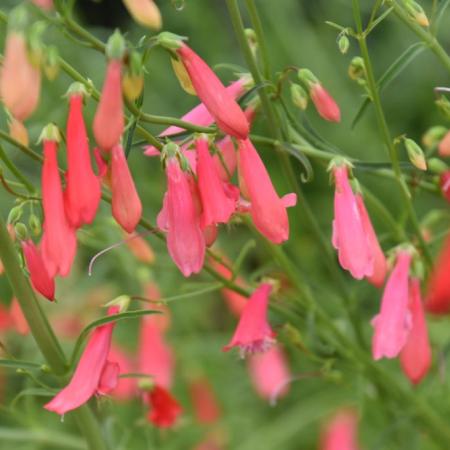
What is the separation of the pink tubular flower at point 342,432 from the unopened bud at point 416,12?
1.39 meters

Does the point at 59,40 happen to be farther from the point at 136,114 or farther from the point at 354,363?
the point at 136,114

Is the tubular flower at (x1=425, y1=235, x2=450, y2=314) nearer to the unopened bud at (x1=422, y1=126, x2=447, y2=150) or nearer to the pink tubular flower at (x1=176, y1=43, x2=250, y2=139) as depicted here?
the pink tubular flower at (x1=176, y1=43, x2=250, y2=139)

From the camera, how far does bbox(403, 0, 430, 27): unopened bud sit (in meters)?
1.70

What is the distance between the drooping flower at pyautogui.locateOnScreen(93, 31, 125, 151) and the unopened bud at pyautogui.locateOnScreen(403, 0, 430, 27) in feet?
1.95

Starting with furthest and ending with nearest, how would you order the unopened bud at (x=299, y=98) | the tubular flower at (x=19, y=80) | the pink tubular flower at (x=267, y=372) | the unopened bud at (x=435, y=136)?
the pink tubular flower at (x=267, y=372) → the unopened bud at (x=435, y=136) → the unopened bud at (x=299, y=98) → the tubular flower at (x=19, y=80)

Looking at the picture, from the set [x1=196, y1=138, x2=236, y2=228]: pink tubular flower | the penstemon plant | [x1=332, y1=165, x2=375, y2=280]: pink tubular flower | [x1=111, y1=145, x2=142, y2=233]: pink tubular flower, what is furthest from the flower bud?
[x1=111, y1=145, x2=142, y2=233]: pink tubular flower

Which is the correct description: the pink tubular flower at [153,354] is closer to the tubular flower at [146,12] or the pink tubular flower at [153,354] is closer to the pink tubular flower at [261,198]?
the pink tubular flower at [261,198]

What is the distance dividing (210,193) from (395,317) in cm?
42

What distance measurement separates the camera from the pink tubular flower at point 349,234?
1595 mm

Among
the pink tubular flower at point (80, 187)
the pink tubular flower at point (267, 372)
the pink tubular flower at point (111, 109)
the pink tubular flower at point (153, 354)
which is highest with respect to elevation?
the pink tubular flower at point (111, 109)

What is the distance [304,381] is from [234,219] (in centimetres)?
170

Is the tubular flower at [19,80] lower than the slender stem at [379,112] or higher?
higher

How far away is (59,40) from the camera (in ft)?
10.7

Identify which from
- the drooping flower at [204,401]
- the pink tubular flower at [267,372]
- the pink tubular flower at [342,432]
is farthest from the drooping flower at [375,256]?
the drooping flower at [204,401]
